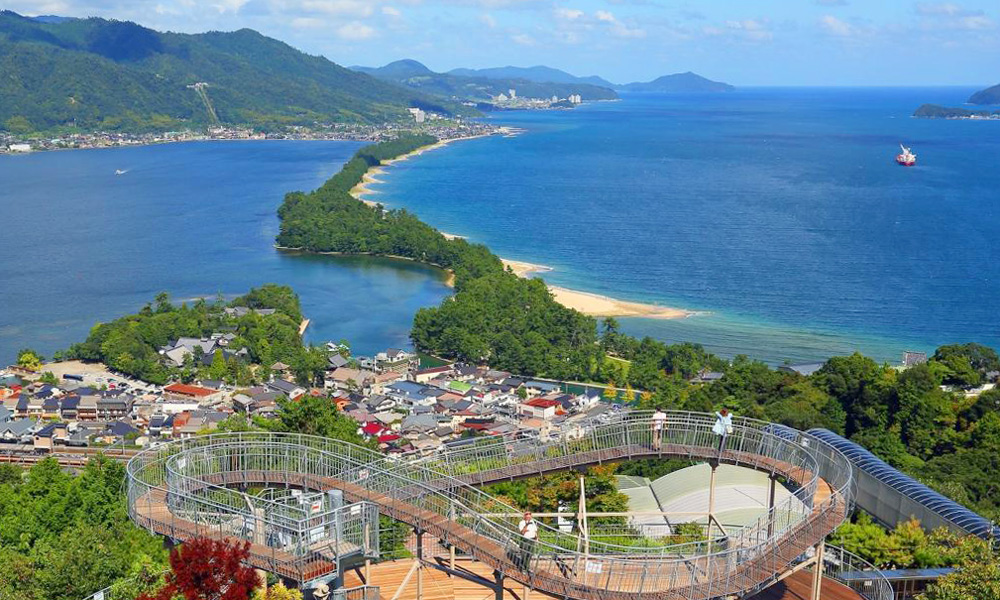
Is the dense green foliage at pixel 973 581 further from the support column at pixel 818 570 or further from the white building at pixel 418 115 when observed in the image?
the white building at pixel 418 115

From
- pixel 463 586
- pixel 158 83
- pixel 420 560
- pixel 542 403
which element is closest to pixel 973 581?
pixel 463 586

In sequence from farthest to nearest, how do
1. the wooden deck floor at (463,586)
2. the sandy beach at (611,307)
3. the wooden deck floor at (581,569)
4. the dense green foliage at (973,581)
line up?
1. the sandy beach at (611,307)
2. the wooden deck floor at (463,586)
3. the wooden deck floor at (581,569)
4. the dense green foliage at (973,581)

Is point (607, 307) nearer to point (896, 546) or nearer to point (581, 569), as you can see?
point (896, 546)

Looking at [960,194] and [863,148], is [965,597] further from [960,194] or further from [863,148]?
[863,148]

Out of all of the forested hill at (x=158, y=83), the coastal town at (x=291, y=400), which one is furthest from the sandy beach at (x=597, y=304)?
the forested hill at (x=158, y=83)

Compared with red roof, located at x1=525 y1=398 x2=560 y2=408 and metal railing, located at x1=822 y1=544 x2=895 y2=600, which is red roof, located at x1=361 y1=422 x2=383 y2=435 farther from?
metal railing, located at x1=822 y1=544 x2=895 y2=600
